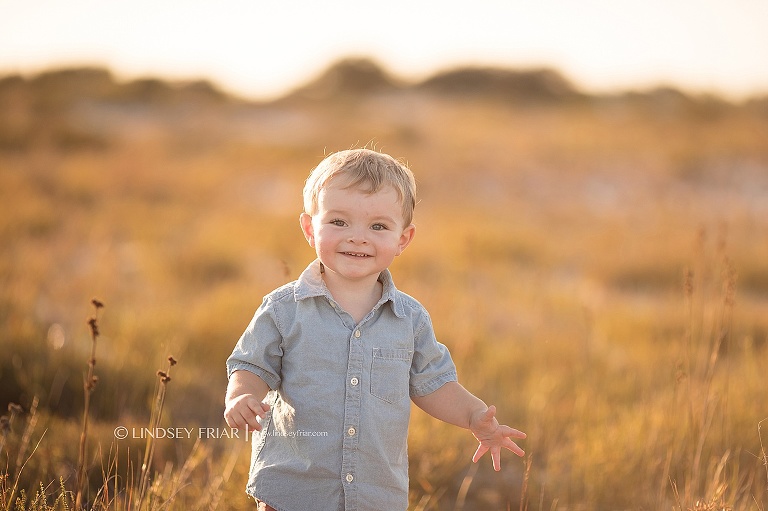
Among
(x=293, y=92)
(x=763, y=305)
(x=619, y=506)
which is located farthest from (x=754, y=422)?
(x=293, y=92)

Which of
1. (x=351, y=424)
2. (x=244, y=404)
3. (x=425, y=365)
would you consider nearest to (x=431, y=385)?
(x=425, y=365)

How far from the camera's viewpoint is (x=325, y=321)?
2053mm

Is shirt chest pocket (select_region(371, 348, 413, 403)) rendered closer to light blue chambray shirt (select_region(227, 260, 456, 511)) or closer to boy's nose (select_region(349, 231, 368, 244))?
light blue chambray shirt (select_region(227, 260, 456, 511))

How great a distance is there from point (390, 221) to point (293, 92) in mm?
22577

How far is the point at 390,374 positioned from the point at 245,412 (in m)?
0.42

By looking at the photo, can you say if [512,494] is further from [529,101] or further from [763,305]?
[529,101]

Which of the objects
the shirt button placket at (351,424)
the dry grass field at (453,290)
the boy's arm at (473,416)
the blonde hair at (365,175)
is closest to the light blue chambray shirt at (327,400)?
the shirt button placket at (351,424)

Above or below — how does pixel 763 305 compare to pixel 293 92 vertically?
below

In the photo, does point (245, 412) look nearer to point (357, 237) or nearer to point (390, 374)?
point (390, 374)

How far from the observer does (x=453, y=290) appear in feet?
20.9

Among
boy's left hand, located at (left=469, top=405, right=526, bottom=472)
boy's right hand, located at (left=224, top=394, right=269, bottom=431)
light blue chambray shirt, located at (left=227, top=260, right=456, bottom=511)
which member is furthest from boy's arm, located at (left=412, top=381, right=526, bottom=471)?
boy's right hand, located at (left=224, top=394, right=269, bottom=431)

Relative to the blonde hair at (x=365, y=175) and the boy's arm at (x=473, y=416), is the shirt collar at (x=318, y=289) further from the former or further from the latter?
the boy's arm at (x=473, y=416)

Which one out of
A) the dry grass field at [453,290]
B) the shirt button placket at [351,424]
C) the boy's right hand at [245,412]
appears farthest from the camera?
the dry grass field at [453,290]

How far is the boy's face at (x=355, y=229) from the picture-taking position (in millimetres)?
2053
